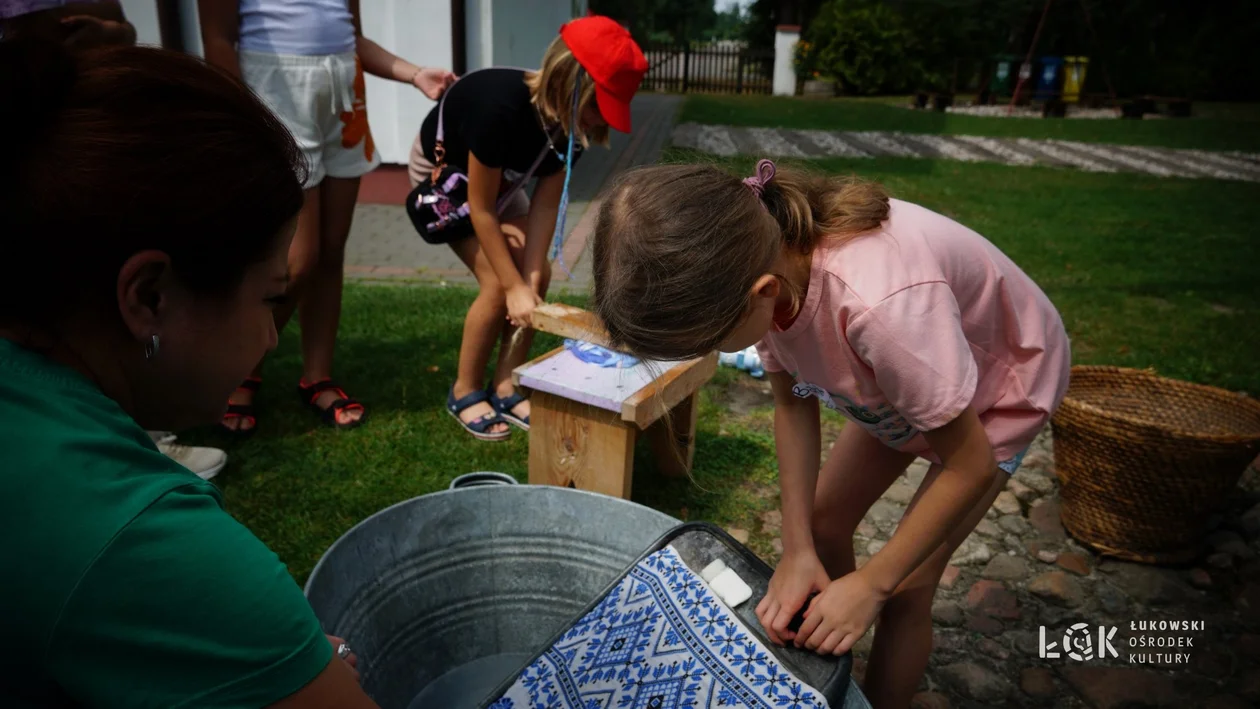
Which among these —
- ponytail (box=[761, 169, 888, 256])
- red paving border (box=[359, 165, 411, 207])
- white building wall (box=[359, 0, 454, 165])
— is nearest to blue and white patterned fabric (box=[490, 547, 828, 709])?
ponytail (box=[761, 169, 888, 256])

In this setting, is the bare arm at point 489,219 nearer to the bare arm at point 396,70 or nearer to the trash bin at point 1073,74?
the bare arm at point 396,70

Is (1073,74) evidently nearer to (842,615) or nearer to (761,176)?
(761,176)

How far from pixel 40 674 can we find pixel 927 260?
1183 millimetres

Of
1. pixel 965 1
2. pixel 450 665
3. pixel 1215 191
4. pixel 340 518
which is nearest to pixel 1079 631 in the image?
pixel 450 665

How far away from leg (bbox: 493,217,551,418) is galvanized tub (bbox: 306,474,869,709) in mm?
1087

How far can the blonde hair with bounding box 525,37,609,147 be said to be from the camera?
7.96 feet

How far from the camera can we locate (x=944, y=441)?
130cm

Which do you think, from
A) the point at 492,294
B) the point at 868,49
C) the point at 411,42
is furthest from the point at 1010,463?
the point at 868,49

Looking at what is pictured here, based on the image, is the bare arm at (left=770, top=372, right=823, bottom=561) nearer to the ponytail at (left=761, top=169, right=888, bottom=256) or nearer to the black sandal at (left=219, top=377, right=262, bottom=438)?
the ponytail at (left=761, top=169, right=888, bottom=256)

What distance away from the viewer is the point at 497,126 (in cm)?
254

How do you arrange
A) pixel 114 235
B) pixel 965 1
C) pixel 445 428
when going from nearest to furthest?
pixel 114 235
pixel 445 428
pixel 965 1

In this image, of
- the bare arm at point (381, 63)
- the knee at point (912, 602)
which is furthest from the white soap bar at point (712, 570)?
the bare arm at point (381, 63)

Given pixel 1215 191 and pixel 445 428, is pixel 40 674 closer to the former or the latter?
pixel 445 428

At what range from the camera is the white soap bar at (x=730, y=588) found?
1539 millimetres
